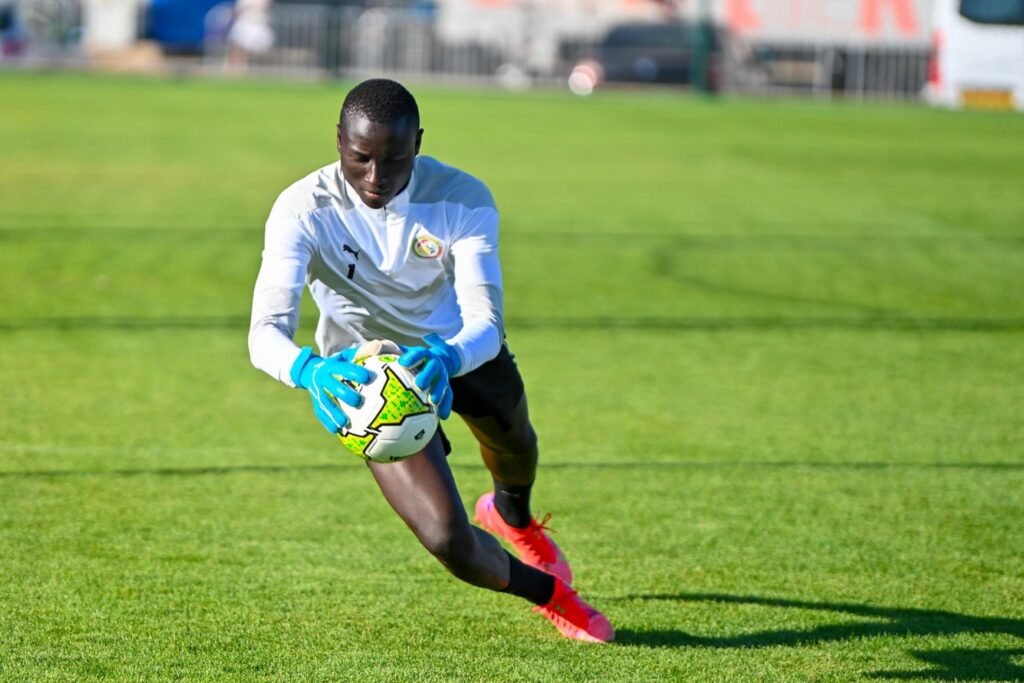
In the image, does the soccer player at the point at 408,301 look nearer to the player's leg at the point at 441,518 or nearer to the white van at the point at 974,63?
the player's leg at the point at 441,518

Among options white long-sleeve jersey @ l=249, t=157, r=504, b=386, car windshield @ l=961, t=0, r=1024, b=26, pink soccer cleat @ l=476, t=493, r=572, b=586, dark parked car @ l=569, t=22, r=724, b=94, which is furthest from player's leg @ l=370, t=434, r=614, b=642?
dark parked car @ l=569, t=22, r=724, b=94

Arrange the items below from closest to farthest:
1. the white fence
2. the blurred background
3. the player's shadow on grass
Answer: the player's shadow on grass, the blurred background, the white fence

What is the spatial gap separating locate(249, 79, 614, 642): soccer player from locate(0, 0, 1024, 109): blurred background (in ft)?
83.0

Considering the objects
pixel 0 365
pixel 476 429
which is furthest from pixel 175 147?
pixel 476 429

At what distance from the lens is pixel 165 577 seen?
239 inches

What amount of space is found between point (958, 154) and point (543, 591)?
19383 millimetres

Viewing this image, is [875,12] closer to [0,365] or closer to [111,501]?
[0,365]

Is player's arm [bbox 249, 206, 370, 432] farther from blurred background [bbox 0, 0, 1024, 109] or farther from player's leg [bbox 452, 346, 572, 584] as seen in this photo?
blurred background [bbox 0, 0, 1024, 109]

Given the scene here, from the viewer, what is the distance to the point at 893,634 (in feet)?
18.5

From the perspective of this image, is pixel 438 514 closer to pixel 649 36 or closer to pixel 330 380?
pixel 330 380

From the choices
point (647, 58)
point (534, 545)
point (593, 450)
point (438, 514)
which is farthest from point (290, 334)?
point (647, 58)

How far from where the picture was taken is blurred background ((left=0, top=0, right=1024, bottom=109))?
30.3 meters

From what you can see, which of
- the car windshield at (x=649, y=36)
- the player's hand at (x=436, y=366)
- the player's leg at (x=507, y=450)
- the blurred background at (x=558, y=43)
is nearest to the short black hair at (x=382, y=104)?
the player's hand at (x=436, y=366)

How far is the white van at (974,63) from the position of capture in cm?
2614
